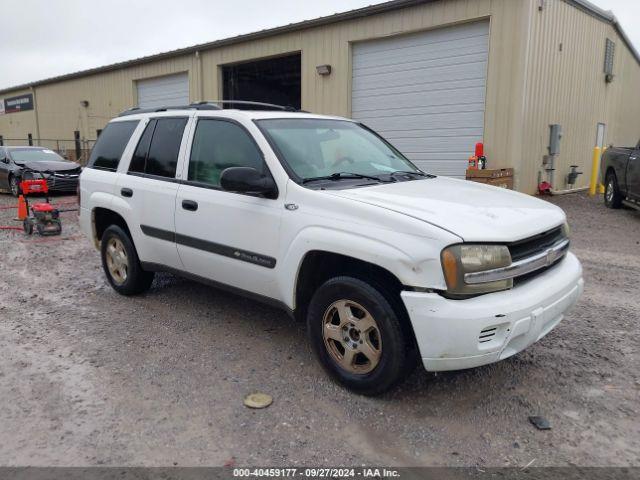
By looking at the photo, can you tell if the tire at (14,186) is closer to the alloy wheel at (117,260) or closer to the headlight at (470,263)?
the alloy wheel at (117,260)

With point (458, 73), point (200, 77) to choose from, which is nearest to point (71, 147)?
point (200, 77)

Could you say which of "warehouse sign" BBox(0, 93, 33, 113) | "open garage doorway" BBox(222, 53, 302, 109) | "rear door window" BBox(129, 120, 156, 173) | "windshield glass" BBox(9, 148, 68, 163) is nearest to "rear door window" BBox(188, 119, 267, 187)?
"rear door window" BBox(129, 120, 156, 173)

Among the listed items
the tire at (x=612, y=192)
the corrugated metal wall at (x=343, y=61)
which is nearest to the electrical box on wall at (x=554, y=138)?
the tire at (x=612, y=192)

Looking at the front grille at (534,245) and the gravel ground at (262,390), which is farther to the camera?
the front grille at (534,245)

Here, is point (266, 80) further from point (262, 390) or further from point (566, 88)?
point (262, 390)

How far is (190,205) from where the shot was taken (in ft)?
14.5

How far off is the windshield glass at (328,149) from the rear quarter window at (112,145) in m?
1.93

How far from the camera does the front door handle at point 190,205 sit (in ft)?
14.3

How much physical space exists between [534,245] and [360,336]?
48.5 inches

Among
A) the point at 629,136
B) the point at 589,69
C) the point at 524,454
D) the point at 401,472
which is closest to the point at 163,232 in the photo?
the point at 401,472

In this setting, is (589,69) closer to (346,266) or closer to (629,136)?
(629,136)

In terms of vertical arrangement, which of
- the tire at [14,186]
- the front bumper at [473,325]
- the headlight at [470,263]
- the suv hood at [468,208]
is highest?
the suv hood at [468,208]

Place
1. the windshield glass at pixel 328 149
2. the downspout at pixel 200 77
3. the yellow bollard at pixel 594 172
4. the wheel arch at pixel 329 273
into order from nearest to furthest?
the wheel arch at pixel 329 273 < the windshield glass at pixel 328 149 < the yellow bollard at pixel 594 172 < the downspout at pixel 200 77

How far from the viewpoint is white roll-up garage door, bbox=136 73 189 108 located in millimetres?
18531
